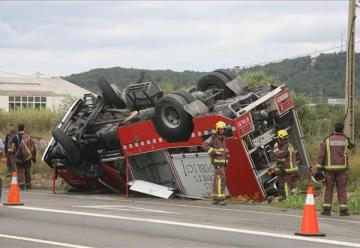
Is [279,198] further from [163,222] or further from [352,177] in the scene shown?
[163,222]

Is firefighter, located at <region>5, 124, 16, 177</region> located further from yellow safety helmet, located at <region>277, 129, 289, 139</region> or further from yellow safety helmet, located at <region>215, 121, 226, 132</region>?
yellow safety helmet, located at <region>277, 129, 289, 139</region>

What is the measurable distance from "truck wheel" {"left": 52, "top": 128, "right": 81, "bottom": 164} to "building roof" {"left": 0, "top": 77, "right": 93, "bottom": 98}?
248 ft

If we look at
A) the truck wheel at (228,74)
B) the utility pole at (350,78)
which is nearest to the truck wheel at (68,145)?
the truck wheel at (228,74)

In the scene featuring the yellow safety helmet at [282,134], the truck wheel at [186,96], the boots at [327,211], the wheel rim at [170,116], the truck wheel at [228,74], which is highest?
the truck wheel at [228,74]

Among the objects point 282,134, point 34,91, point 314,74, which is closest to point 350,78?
point 282,134

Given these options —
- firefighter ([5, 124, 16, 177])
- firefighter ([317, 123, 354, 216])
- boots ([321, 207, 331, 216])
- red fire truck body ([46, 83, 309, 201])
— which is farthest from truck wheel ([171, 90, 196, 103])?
firefighter ([5, 124, 16, 177])

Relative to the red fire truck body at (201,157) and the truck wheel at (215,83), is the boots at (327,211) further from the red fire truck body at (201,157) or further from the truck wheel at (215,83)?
the truck wheel at (215,83)

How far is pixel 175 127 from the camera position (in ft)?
48.5

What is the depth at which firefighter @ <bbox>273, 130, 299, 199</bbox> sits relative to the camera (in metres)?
14.5

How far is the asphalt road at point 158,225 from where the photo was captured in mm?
9086

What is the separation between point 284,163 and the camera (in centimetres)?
1456

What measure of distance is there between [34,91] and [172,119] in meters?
83.5

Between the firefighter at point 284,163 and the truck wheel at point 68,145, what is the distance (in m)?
4.39

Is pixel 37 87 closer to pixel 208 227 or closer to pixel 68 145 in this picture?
pixel 68 145
